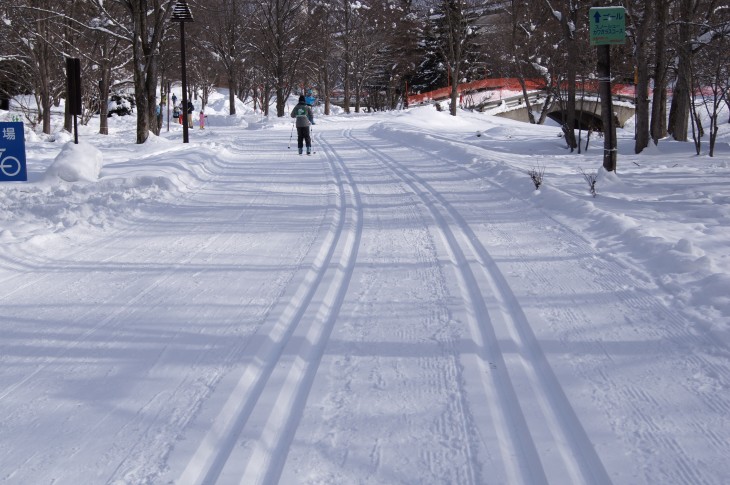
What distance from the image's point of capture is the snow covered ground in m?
3.40

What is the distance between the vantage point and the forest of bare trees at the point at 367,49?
20641 mm

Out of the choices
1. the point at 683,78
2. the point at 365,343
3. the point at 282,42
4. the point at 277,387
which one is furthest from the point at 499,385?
the point at 282,42

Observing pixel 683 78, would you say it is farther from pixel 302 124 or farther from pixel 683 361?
pixel 683 361

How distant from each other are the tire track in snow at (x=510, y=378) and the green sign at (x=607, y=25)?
257 inches

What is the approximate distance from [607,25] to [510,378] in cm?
1011

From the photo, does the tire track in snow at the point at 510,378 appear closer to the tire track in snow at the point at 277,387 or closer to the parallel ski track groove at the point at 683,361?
the parallel ski track groove at the point at 683,361

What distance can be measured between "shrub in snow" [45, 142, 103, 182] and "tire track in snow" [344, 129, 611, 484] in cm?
798

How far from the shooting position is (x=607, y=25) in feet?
40.8

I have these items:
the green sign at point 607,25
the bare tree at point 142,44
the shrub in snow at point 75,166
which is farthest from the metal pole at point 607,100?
the bare tree at point 142,44

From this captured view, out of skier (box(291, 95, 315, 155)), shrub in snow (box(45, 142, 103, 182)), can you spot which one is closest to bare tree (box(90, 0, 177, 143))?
skier (box(291, 95, 315, 155))

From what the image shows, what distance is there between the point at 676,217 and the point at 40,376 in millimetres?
8378

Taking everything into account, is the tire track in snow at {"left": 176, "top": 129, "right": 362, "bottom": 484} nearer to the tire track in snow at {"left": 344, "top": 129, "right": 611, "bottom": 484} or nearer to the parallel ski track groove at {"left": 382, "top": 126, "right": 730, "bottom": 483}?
the tire track in snow at {"left": 344, "top": 129, "right": 611, "bottom": 484}

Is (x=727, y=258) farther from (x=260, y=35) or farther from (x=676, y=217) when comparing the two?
(x=260, y=35)

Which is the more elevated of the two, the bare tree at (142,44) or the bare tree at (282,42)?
the bare tree at (282,42)
